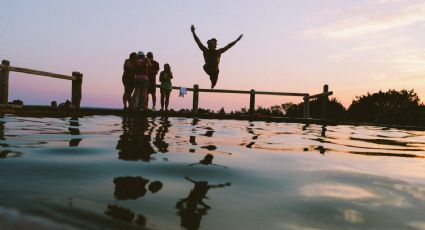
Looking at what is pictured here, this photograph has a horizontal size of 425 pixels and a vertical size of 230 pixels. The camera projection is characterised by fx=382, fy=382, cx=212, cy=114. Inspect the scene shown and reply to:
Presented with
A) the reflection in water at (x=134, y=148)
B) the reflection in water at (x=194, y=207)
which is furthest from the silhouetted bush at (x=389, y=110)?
the reflection in water at (x=194, y=207)

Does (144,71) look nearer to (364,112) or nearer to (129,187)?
(129,187)

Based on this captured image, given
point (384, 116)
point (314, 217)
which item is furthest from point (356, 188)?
point (384, 116)

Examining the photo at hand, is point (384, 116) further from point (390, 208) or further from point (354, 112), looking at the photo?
point (390, 208)

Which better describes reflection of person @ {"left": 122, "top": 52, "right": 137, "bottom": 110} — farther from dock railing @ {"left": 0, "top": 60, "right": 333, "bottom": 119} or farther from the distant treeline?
the distant treeline

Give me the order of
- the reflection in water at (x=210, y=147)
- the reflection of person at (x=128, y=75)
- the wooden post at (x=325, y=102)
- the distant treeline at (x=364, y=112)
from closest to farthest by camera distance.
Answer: the reflection in water at (x=210, y=147)
the reflection of person at (x=128, y=75)
the wooden post at (x=325, y=102)
the distant treeline at (x=364, y=112)

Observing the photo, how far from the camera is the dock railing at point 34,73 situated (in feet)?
31.0

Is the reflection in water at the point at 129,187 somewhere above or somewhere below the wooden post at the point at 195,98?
below

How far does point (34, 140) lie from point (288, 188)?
2.40 m

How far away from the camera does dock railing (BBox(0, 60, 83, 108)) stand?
946 centimetres

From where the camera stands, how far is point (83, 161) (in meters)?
2.58

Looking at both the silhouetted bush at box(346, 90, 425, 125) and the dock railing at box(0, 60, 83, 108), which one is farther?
the silhouetted bush at box(346, 90, 425, 125)

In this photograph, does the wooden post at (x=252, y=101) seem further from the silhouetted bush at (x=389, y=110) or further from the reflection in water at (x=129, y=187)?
the reflection in water at (x=129, y=187)

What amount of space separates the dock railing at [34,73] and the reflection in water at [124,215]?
9297mm

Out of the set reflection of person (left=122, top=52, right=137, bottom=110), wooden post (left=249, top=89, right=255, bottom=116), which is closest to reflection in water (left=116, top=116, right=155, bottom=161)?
reflection of person (left=122, top=52, right=137, bottom=110)
